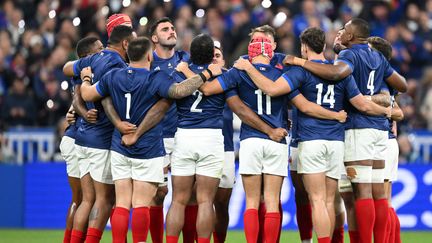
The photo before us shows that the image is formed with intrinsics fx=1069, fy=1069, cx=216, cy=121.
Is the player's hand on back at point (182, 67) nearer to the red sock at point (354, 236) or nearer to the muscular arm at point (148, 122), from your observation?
the muscular arm at point (148, 122)

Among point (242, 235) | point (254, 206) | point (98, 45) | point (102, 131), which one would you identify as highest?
point (98, 45)

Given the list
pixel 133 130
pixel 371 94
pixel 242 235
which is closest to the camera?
pixel 133 130

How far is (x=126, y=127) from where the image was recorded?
11.3 metres

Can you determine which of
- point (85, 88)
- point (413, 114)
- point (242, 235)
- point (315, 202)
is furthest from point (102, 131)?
point (413, 114)

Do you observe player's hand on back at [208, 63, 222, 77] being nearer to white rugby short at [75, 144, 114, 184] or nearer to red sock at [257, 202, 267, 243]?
white rugby short at [75, 144, 114, 184]

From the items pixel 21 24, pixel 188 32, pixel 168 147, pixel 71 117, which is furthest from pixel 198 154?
pixel 21 24

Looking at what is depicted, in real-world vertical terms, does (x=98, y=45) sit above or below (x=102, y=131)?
above

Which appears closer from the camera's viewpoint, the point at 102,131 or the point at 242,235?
the point at 102,131

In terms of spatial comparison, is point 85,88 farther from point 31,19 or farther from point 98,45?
point 31,19

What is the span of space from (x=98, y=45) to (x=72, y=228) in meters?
2.19

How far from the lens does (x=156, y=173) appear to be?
11398mm

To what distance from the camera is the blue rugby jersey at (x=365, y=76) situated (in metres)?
12.0

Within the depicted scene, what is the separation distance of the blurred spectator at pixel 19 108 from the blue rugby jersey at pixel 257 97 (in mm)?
7546

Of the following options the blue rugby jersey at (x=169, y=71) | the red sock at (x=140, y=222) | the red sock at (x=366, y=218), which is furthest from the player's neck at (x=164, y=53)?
the red sock at (x=366, y=218)
